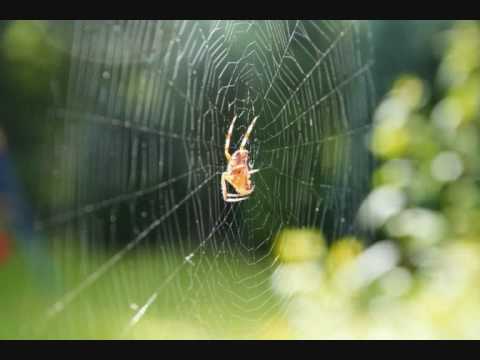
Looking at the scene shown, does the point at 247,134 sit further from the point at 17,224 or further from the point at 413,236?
the point at 17,224

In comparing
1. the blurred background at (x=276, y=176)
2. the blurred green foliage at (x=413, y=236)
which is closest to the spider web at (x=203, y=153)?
the blurred background at (x=276, y=176)

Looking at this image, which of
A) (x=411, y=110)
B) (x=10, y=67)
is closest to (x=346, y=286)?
(x=411, y=110)

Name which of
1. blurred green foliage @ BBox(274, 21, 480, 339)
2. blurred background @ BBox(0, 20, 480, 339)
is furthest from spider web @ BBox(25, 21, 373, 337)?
blurred green foliage @ BBox(274, 21, 480, 339)

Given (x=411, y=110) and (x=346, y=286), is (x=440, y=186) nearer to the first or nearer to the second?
(x=411, y=110)

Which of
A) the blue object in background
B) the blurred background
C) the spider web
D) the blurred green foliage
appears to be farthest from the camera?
the blue object in background

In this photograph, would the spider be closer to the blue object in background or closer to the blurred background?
the blurred background

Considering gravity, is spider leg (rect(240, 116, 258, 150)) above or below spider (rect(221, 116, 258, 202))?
above
